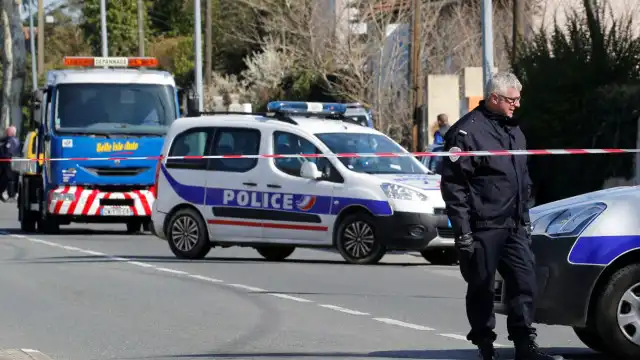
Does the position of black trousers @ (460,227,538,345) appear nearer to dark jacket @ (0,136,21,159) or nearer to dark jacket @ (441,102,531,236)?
dark jacket @ (441,102,531,236)

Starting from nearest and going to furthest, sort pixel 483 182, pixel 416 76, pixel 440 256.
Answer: pixel 483 182 → pixel 440 256 → pixel 416 76

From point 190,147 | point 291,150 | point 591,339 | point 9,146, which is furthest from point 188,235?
point 9,146

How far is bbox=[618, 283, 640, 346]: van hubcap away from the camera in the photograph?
9.40 m

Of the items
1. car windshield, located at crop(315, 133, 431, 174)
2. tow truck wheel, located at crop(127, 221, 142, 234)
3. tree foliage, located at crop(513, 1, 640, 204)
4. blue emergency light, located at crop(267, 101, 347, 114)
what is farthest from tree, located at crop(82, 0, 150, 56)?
car windshield, located at crop(315, 133, 431, 174)

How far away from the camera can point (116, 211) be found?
978 inches

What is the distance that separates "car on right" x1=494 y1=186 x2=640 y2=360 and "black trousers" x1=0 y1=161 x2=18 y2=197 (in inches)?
1179

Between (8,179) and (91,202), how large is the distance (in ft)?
50.4

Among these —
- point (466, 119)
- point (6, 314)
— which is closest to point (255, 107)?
point (6, 314)

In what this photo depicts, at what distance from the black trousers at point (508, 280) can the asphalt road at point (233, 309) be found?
89 cm

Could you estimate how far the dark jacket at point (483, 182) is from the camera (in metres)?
9.01

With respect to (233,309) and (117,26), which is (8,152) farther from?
(117,26)

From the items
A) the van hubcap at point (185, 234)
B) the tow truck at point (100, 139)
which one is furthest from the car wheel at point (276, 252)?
the tow truck at point (100, 139)

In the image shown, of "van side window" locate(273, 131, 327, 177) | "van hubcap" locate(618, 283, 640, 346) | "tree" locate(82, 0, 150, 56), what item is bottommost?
"van hubcap" locate(618, 283, 640, 346)

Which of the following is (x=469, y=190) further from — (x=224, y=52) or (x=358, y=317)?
(x=224, y=52)
